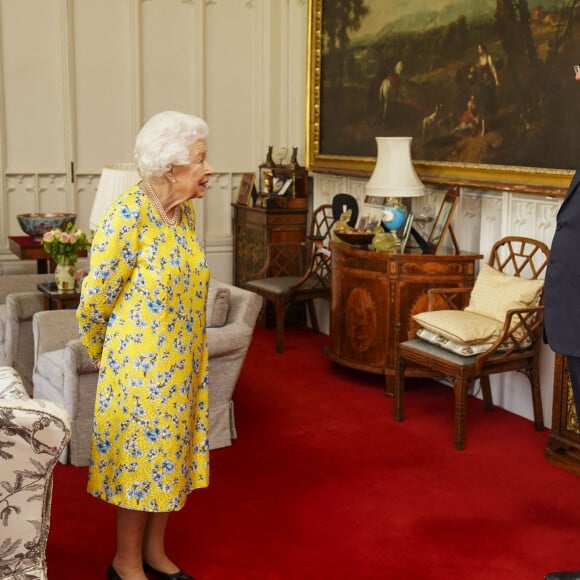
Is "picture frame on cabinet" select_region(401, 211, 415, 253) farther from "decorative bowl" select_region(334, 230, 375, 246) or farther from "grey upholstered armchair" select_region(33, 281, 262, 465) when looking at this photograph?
"grey upholstered armchair" select_region(33, 281, 262, 465)

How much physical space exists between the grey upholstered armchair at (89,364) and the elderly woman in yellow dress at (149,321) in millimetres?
1420

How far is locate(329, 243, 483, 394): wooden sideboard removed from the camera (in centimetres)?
547

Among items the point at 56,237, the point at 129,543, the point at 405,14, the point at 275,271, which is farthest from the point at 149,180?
the point at 275,271

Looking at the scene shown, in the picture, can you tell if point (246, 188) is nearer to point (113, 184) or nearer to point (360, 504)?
Answer: point (113, 184)

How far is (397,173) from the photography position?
222 inches

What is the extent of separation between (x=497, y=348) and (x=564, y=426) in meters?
0.58

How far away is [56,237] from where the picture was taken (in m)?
5.35

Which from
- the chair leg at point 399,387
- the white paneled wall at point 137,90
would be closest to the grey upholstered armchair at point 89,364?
the chair leg at point 399,387

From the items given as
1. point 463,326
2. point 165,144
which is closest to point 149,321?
point 165,144

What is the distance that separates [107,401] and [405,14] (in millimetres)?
4251

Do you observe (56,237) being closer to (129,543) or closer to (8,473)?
(129,543)

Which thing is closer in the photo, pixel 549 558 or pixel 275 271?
pixel 549 558

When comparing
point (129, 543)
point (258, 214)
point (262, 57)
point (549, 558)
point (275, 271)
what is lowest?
point (549, 558)

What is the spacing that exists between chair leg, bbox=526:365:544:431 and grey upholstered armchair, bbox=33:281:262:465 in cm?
169
